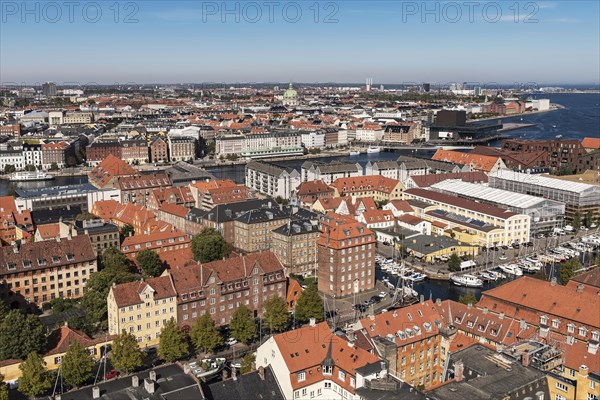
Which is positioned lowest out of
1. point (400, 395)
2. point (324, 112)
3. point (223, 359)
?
point (223, 359)

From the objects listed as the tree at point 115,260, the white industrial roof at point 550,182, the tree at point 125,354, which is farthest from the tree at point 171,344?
the white industrial roof at point 550,182

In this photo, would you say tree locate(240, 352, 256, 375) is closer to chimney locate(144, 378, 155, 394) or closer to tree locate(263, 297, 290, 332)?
tree locate(263, 297, 290, 332)

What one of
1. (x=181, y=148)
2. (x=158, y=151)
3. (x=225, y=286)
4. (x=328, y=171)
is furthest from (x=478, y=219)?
(x=181, y=148)

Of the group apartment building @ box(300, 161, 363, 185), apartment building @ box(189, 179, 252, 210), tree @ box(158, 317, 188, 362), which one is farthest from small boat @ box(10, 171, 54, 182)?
tree @ box(158, 317, 188, 362)

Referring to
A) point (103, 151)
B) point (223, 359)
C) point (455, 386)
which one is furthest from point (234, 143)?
point (455, 386)

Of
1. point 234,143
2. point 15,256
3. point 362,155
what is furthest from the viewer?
point 362,155

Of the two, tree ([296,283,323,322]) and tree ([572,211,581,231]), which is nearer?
tree ([296,283,323,322])

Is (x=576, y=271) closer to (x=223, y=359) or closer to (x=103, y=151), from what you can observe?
(x=223, y=359)
